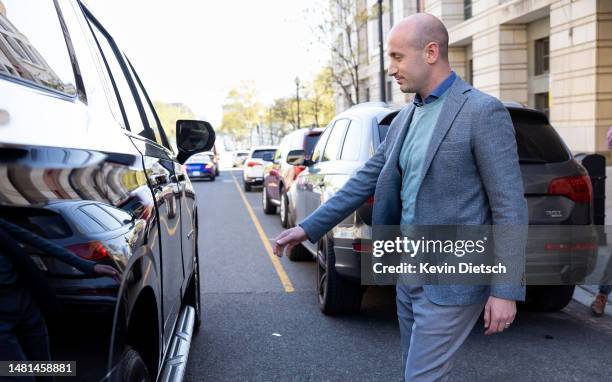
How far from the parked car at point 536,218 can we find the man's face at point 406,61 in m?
2.30

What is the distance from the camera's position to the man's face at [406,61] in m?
2.46

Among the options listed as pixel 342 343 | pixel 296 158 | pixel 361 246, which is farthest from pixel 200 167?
pixel 361 246

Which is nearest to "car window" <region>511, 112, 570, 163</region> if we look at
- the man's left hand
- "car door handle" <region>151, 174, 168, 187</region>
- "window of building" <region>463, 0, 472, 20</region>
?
the man's left hand

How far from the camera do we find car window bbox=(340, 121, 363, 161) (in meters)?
5.44

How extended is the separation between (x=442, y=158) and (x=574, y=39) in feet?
66.5

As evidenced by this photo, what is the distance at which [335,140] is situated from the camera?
6258 millimetres

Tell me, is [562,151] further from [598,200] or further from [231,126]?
[231,126]

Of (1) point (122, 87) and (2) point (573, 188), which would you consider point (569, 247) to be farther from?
(1) point (122, 87)

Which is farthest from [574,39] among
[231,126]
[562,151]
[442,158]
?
[231,126]

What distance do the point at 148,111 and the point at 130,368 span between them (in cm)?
257

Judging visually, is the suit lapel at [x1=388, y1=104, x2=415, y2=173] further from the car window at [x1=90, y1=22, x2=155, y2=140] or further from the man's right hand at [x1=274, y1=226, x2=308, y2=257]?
the car window at [x1=90, y1=22, x2=155, y2=140]

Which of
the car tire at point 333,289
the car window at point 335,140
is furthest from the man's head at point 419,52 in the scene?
the car window at point 335,140

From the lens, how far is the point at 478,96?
243cm

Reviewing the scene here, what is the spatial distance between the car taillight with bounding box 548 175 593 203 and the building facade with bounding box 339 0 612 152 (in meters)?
13.4
